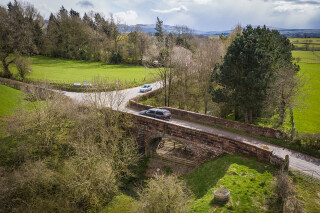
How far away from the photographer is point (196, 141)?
819 inches

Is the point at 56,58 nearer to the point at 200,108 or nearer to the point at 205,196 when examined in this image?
the point at 200,108

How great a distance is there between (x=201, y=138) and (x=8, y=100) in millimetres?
32115

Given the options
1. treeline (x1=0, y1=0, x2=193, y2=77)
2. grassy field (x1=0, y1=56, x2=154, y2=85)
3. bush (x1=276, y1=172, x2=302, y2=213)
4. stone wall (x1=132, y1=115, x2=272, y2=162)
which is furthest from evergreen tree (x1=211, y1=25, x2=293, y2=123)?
treeline (x1=0, y1=0, x2=193, y2=77)

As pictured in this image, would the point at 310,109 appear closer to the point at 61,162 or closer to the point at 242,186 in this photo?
the point at 242,186

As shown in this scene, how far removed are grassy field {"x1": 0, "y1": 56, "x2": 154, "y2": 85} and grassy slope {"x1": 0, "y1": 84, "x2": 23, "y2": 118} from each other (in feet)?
33.4

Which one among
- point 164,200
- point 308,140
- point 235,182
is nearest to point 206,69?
point 308,140

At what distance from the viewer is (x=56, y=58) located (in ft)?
268

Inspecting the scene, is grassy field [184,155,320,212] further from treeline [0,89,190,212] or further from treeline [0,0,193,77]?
treeline [0,0,193,77]

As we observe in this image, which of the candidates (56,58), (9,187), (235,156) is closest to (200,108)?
(235,156)

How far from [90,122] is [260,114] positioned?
68.2 ft

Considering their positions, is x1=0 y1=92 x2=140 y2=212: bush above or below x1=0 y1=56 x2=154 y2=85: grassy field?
below

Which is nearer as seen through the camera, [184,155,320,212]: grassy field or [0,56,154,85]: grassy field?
[184,155,320,212]: grassy field

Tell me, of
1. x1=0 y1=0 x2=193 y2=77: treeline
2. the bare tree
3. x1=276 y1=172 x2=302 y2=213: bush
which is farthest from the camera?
x1=0 y1=0 x2=193 y2=77: treeline

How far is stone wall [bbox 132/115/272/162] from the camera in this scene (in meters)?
17.2
